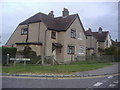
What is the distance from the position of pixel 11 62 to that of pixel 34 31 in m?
9.43

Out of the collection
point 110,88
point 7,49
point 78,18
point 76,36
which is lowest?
point 110,88

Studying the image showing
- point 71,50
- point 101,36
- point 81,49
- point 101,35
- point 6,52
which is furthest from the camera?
point 101,35

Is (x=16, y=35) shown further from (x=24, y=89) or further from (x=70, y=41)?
(x=24, y=89)

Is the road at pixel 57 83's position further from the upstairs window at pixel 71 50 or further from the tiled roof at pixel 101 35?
the tiled roof at pixel 101 35

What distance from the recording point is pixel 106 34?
2071 inches

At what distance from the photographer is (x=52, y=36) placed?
3086 cm

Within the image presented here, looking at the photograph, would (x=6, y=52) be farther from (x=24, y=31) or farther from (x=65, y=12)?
(x=65, y=12)

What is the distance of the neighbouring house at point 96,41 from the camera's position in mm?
47000

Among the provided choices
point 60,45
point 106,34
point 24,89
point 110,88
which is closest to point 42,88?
point 24,89

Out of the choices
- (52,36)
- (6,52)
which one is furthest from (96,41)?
(6,52)

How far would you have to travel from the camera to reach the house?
97.8 ft

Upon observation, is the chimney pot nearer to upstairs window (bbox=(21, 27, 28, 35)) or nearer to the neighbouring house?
upstairs window (bbox=(21, 27, 28, 35))

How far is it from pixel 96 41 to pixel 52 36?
20217 millimetres

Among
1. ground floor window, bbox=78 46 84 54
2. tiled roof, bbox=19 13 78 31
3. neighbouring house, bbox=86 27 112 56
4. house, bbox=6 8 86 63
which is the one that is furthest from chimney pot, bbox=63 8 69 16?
neighbouring house, bbox=86 27 112 56
